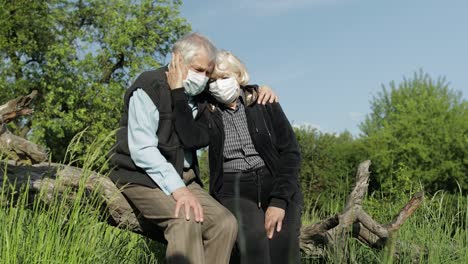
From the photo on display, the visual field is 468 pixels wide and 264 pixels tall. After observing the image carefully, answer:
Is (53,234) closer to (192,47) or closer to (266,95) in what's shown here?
(192,47)

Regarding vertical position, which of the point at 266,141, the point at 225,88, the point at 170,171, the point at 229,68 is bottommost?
the point at 170,171

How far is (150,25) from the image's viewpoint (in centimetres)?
3044

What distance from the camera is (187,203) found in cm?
382

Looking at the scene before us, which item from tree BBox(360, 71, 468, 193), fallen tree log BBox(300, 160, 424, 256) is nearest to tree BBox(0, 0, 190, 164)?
tree BBox(360, 71, 468, 193)

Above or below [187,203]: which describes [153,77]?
above

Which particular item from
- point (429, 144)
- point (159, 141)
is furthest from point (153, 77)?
point (429, 144)

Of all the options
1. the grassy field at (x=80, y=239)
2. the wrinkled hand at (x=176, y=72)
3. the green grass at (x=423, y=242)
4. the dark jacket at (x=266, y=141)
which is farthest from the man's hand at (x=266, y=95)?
the grassy field at (x=80, y=239)

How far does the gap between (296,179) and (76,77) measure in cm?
2468

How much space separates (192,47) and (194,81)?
22cm

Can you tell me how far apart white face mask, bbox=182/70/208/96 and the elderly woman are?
0.12 meters

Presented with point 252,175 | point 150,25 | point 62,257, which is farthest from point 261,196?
point 150,25

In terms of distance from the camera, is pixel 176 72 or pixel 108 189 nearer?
pixel 176 72

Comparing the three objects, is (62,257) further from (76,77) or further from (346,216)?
(76,77)

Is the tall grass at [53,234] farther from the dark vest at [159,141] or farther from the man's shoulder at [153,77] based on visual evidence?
the man's shoulder at [153,77]
